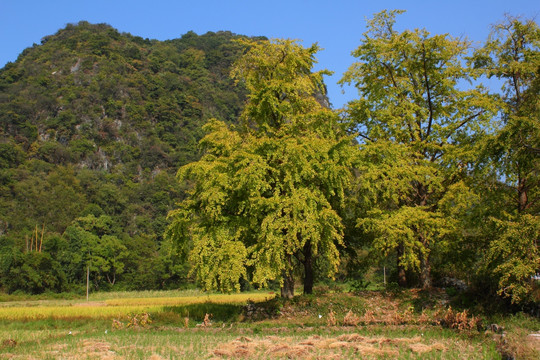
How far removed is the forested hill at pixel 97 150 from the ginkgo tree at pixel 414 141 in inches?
825

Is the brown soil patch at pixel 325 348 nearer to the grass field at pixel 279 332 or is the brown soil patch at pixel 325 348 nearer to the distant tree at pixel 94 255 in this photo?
the grass field at pixel 279 332

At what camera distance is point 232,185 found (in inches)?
819

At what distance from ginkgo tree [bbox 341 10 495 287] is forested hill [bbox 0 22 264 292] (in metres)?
21.0

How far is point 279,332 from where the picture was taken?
16.6 m

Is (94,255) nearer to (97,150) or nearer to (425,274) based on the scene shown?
(425,274)

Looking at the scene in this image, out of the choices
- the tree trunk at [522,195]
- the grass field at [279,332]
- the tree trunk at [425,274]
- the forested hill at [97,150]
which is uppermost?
the forested hill at [97,150]

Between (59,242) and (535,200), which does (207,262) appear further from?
(59,242)

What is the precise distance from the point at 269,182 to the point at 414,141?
23.6 ft

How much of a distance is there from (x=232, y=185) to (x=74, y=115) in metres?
118

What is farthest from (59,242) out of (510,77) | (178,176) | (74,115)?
(74,115)

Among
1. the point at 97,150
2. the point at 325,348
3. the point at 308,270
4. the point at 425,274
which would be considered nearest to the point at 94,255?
the point at 308,270

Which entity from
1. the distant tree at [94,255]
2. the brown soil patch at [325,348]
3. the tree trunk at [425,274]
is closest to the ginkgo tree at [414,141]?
the tree trunk at [425,274]

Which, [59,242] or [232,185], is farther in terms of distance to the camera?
[59,242]

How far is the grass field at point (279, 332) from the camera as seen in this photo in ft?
39.7
